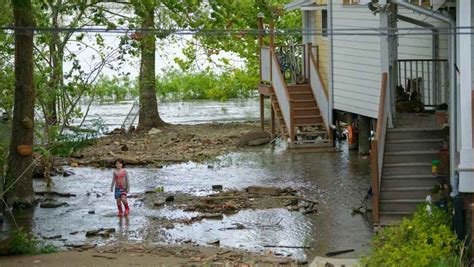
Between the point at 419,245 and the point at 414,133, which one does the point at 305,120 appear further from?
the point at 419,245

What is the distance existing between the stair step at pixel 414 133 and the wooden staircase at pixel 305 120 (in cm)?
1067

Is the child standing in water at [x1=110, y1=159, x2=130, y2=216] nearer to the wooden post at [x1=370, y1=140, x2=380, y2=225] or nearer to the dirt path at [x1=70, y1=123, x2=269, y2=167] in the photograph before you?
the wooden post at [x1=370, y1=140, x2=380, y2=225]

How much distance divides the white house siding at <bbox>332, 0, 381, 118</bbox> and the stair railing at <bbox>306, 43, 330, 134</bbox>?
0.48 m

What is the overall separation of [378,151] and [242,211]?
3797mm

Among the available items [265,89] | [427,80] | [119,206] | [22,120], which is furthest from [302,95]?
[119,206]

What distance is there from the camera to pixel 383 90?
2214cm

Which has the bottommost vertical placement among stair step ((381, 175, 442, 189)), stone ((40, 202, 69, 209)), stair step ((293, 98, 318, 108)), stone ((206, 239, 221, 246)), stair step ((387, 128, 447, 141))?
stone ((206, 239, 221, 246))

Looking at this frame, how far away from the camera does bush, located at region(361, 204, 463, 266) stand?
14852mm

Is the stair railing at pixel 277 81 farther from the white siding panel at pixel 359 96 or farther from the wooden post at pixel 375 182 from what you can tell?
the wooden post at pixel 375 182

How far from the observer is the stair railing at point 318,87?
33.1 meters

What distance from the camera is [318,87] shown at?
3353 cm

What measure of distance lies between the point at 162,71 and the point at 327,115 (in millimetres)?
27344

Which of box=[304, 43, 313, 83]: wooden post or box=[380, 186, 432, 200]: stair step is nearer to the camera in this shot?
box=[380, 186, 432, 200]: stair step

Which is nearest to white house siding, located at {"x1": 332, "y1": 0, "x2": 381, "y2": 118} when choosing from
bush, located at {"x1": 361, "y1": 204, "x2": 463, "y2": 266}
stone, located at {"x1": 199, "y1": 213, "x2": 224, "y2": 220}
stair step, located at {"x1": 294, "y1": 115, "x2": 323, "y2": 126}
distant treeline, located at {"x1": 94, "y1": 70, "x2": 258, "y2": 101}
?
stair step, located at {"x1": 294, "y1": 115, "x2": 323, "y2": 126}
